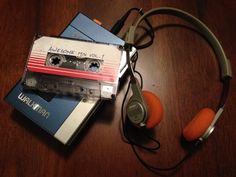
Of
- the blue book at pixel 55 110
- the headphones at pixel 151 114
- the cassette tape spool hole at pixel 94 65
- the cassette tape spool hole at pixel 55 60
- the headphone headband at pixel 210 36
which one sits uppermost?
the headphone headband at pixel 210 36

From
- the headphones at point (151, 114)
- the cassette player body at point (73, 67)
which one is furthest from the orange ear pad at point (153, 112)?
the cassette player body at point (73, 67)

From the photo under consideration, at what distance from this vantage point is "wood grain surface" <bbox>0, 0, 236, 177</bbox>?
27.5 inches

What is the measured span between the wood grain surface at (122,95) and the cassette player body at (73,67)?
53 mm

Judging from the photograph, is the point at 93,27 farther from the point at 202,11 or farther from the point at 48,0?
the point at 202,11

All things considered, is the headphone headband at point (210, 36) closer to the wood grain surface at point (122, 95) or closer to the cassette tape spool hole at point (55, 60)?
the wood grain surface at point (122, 95)

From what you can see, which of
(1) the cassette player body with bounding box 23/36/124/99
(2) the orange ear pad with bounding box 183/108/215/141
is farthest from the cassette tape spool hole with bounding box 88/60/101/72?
(2) the orange ear pad with bounding box 183/108/215/141

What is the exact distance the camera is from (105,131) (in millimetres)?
724

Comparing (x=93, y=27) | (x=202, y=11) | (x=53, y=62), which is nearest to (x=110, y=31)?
(x=93, y=27)

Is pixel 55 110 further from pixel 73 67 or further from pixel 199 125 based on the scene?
pixel 199 125

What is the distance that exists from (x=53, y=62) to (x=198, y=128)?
0.38m

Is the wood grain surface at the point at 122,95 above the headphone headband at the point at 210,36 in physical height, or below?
below

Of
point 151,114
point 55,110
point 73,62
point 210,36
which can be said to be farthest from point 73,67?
point 210,36

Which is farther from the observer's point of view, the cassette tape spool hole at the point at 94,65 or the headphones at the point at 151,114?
the cassette tape spool hole at the point at 94,65

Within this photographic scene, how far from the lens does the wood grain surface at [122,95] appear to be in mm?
699
